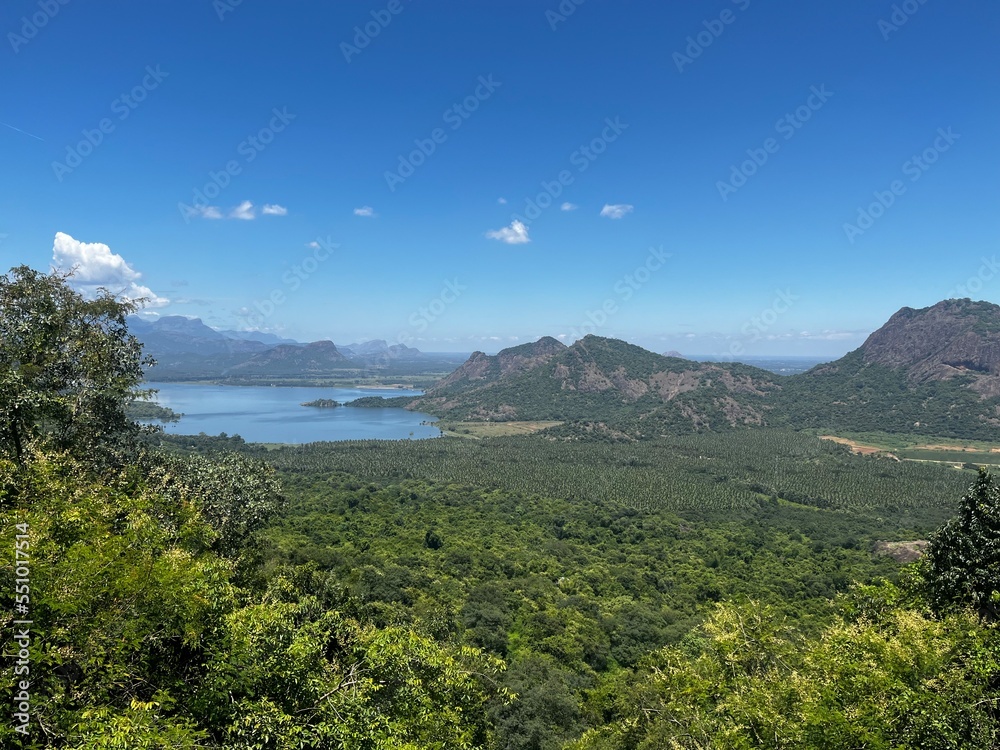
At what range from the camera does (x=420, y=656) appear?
11766mm

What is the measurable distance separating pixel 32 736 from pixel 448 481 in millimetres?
109458

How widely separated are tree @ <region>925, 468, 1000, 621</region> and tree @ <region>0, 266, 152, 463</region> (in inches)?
1335

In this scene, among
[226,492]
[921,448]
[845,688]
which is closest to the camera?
[845,688]

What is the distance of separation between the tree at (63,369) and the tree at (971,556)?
3391 centimetres

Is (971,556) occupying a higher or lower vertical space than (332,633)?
higher

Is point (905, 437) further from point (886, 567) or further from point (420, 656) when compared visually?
point (420, 656)

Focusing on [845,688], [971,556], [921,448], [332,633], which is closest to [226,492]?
[332,633]

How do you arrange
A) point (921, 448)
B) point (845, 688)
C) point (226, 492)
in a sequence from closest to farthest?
1. point (845, 688)
2. point (226, 492)
3. point (921, 448)

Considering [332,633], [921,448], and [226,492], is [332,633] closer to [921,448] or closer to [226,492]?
[226,492]

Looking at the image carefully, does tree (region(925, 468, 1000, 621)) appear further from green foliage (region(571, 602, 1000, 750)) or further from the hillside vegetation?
green foliage (region(571, 602, 1000, 750))

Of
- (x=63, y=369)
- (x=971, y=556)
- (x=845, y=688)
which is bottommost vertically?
(x=845, y=688)

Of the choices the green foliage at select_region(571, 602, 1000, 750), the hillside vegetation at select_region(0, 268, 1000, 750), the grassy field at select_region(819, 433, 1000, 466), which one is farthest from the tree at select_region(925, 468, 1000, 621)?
the grassy field at select_region(819, 433, 1000, 466)

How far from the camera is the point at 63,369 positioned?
64.2 ft

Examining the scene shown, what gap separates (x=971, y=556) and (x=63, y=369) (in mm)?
37715
